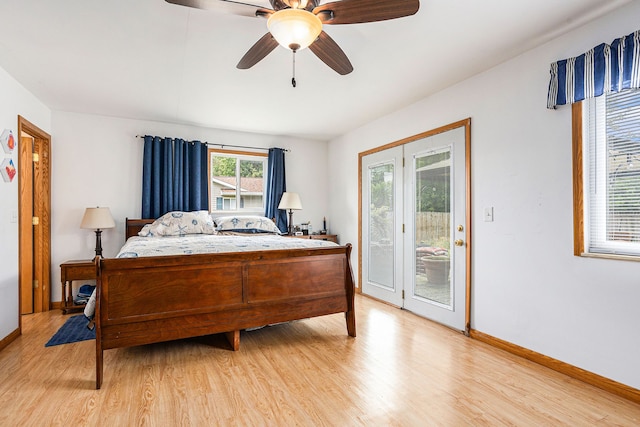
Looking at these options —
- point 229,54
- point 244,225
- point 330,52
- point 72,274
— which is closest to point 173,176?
point 244,225

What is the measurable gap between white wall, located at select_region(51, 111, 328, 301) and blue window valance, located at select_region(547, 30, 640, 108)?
4146 millimetres

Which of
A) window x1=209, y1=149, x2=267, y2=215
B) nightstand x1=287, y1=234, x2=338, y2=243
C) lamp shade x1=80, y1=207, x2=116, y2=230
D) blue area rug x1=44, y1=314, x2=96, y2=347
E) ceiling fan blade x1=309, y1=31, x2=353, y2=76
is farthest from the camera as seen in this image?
nightstand x1=287, y1=234, x2=338, y2=243

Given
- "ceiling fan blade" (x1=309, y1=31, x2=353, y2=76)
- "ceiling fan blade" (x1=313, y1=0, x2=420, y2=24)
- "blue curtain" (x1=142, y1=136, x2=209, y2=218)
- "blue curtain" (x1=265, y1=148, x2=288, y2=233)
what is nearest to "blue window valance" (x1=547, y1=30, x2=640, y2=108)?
"ceiling fan blade" (x1=313, y1=0, x2=420, y2=24)

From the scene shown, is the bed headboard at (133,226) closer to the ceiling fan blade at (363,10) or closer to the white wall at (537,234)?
the ceiling fan blade at (363,10)

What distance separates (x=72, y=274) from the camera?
12.1 ft

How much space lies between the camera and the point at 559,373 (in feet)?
7.75

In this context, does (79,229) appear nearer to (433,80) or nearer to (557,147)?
(433,80)

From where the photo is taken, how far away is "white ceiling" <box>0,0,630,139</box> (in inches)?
82.3

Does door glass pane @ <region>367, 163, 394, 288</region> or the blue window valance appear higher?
the blue window valance

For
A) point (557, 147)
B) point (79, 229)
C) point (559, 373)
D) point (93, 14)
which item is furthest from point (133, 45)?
point (559, 373)

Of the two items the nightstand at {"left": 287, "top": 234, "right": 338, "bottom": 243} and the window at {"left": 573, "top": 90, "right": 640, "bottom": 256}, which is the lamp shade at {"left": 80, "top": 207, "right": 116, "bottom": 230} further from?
the window at {"left": 573, "top": 90, "right": 640, "bottom": 256}

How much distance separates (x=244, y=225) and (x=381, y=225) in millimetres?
1818

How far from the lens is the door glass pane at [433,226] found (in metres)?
3.38

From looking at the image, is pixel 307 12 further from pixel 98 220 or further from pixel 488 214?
pixel 98 220
